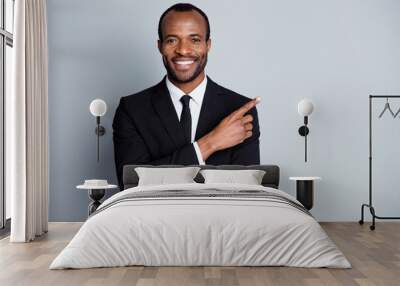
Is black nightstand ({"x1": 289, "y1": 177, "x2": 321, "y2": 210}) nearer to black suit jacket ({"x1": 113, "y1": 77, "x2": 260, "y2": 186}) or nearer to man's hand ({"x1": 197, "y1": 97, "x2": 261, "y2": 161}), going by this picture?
black suit jacket ({"x1": 113, "y1": 77, "x2": 260, "y2": 186})

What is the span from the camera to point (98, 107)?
7242mm

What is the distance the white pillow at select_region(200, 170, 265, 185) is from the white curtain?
1895 millimetres

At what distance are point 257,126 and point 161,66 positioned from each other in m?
1.44

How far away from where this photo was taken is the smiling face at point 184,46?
24.3 feet

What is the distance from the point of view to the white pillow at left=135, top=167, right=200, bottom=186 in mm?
6766

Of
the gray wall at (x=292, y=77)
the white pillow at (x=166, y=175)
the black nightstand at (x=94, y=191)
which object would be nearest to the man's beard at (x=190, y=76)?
the gray wall at (x=292, y=77)

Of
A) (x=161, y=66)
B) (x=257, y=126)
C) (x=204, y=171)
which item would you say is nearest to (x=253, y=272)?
(x=204, y=171)

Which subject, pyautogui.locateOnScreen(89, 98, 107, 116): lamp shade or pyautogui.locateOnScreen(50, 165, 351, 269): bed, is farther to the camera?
pyautogui.locateOnScreen(89, 98, 107, 116): lamp shade

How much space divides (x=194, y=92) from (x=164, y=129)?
60cm

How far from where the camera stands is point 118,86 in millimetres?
7516

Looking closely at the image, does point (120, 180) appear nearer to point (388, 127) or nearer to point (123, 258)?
point (123, 258)

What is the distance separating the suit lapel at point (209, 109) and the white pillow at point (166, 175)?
1.85ft

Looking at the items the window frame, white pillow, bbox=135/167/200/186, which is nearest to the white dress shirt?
white pillow, bbox=135/167/200/186

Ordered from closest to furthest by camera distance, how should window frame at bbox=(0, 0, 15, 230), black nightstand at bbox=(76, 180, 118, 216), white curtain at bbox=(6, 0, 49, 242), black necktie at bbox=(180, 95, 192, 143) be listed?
white curtain at bbox=(6, 0, 49, 242) → window frame at bbox=(0, 0, 15, 230) → black nightstand at bbox=(76, 180, 118, 216) → black necktie at bbox=(180, 95, 192, 143)
